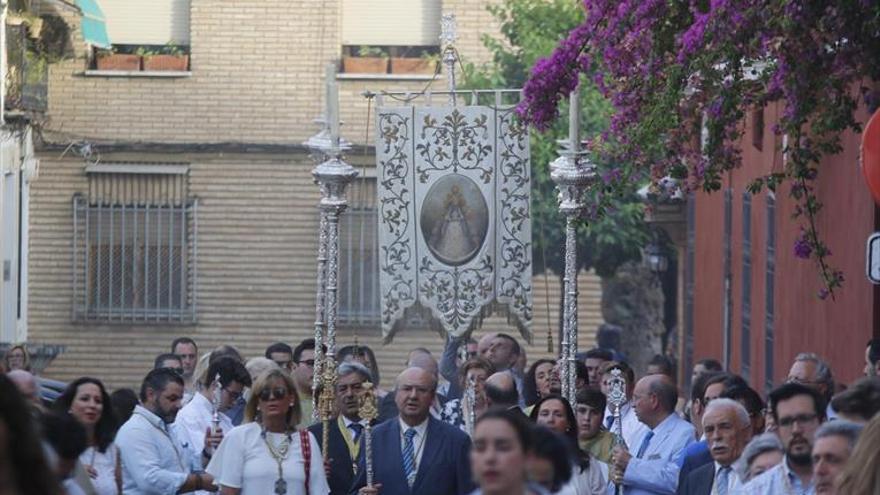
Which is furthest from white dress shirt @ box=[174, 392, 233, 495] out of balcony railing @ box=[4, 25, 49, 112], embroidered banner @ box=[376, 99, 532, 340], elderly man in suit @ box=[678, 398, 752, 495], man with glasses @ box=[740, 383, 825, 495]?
balcony railing @ box=[4, 25, 49, 112]

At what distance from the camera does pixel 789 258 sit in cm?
1911

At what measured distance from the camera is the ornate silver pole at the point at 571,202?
45.7 feet

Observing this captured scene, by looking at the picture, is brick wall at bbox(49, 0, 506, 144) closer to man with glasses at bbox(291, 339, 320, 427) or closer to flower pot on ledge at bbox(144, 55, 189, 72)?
flower pot on ledge at bbox(144, 55, 189, 72)

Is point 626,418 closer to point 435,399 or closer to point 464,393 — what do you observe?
point 464,393

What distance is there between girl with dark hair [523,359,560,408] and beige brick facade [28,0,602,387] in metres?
14.6

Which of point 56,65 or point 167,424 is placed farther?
point 56,65

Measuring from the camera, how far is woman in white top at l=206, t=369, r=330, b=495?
11023mm

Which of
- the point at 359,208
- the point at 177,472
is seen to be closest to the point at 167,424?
the point at 177,472

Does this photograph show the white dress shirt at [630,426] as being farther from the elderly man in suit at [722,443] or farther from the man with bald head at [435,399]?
the elderly man in suit at [722,443]

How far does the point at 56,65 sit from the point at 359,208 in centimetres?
414

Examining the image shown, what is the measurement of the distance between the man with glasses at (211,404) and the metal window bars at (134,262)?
52.0ft

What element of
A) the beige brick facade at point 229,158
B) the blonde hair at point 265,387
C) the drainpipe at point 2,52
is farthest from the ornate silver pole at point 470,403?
the beige brick facade at point 229,158

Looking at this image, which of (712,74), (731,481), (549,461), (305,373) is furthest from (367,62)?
(549,461)

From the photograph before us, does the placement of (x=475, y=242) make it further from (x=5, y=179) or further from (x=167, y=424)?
(x=5, y=179)
